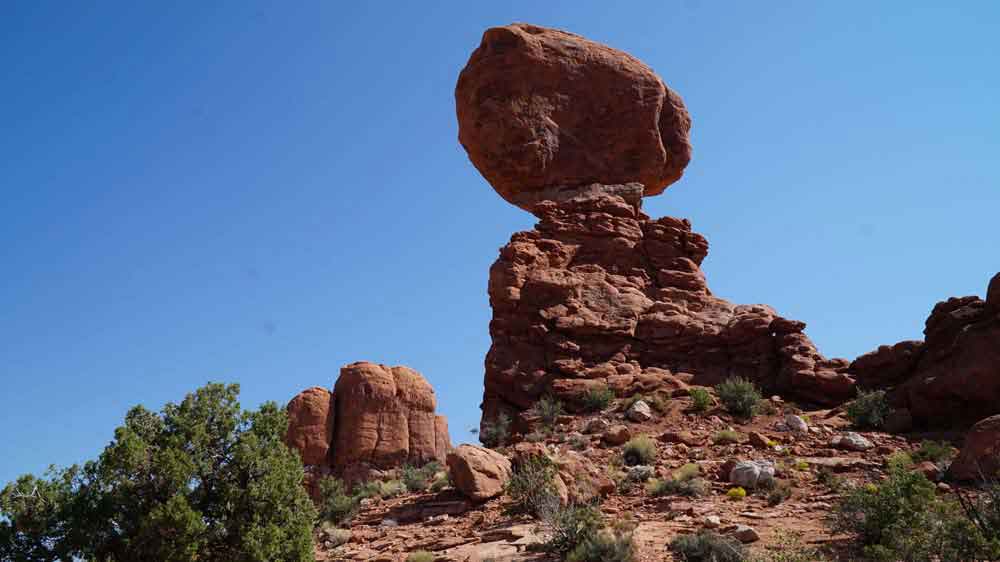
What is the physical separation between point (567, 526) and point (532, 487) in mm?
1829

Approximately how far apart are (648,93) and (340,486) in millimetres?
17543

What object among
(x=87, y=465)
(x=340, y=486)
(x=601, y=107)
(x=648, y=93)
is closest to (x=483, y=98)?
(x=601, y=107)

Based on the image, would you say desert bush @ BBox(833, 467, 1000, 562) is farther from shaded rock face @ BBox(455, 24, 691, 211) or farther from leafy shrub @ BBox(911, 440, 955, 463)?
shaded rock face @ BBox(455, 24, 691, 211)

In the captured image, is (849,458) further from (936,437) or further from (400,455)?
(400,455)

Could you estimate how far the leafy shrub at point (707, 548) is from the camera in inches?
401

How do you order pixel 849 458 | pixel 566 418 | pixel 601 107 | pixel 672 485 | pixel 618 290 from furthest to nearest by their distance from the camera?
pixel 601 107 < pixel 618 290 < pixel 566 418 < pixel 849 458 < pixel 672 485

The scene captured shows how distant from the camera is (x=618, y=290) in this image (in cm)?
2334

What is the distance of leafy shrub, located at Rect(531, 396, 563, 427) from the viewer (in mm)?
19688

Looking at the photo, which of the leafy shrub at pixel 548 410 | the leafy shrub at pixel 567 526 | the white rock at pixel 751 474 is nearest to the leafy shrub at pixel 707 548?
the leafy shrub at pixel 567 526

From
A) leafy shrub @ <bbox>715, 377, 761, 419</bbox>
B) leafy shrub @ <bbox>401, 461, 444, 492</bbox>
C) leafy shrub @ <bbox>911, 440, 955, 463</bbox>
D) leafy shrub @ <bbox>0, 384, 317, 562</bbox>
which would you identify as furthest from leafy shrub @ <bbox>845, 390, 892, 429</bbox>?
leafy shrub @ <bbox>0, 384, 317, 562</bbox>

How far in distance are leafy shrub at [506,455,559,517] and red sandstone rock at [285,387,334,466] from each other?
28.9 feet

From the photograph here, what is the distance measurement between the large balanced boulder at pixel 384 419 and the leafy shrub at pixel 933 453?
12.3m

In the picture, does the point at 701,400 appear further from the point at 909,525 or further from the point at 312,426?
the point at 312,426

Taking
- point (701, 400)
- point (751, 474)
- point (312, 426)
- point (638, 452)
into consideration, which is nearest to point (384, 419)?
point (312, 426)
